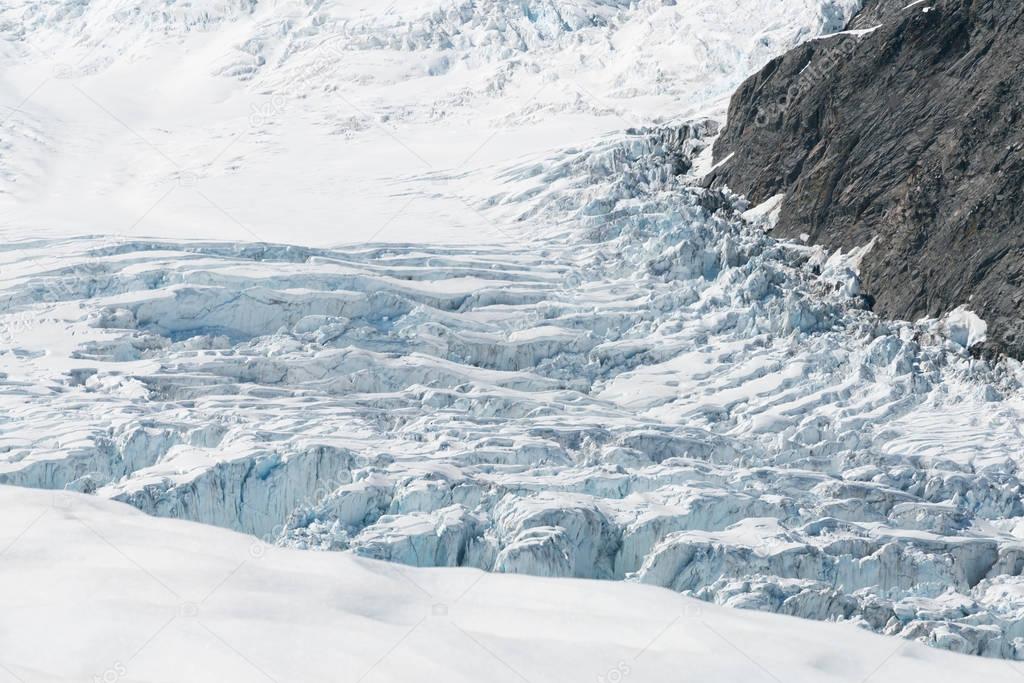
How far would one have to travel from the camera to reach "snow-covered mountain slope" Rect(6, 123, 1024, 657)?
102 ft

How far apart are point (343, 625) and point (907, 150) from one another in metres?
25.3

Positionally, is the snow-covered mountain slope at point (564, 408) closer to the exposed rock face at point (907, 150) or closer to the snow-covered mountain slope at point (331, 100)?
the exposed rock face at point (907, 150)

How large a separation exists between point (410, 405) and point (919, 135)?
18.4 meters

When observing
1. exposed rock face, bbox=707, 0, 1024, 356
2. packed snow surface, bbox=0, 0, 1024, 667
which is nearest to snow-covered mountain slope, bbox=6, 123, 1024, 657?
packed snow surface, bbox=0, 0, 1024, 667

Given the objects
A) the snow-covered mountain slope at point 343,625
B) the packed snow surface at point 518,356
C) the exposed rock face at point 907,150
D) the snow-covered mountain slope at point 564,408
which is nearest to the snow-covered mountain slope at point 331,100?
the packed snow surface at point 518,356

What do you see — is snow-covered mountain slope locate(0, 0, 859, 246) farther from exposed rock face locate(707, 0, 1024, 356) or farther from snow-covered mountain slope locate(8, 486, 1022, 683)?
snow-covered mountain slope locate(8, 486, 1022, 683)

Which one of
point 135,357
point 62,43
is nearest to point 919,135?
point 135,357

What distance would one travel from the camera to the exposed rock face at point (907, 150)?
4034 centimetres

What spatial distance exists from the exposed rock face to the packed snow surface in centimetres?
116


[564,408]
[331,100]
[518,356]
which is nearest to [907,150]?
[518,356]

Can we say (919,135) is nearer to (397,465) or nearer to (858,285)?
(858,285)

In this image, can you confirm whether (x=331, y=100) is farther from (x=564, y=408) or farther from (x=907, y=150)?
(x=564, y=408)

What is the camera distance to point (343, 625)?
88.8 ft

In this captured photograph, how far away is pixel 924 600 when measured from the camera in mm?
29906
